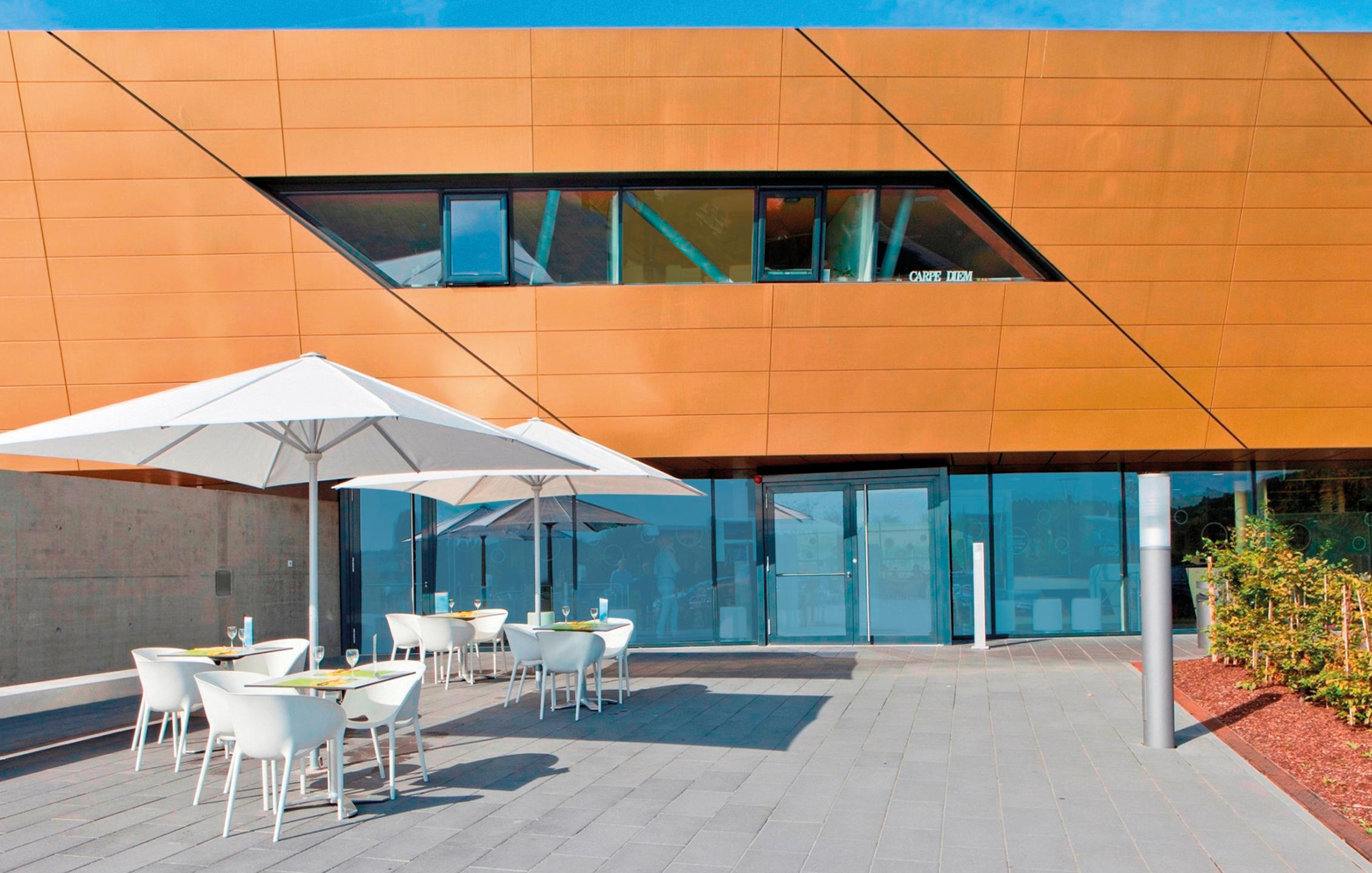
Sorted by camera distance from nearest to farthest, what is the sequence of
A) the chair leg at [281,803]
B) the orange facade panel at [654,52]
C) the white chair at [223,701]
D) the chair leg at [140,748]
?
1. the chair leg at [281,803]
2. the white chair at [223,701]
3. the chair leg at [140,748]
4. the orange facade panel at [654,52]

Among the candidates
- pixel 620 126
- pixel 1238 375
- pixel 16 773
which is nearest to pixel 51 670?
pixel 16 773

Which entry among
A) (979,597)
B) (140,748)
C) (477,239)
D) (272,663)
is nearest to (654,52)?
(477,239)

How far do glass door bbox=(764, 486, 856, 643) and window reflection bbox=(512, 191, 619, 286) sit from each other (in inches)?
189

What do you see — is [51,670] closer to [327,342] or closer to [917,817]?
[327,342]

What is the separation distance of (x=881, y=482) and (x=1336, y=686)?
8.48 meters

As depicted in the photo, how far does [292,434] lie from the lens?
7.81 metres

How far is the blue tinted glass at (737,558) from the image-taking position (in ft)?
56.9

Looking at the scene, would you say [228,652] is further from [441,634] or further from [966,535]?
[966,535]

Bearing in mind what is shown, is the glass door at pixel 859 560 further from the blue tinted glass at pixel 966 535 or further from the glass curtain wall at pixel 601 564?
the blue tinted glass at pixel 966 535

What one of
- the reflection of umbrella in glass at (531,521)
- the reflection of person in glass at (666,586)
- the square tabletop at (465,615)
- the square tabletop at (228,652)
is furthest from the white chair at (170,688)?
the reflection of person in glass at (666,586)

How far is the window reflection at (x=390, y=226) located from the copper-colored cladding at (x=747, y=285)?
0.53 meters

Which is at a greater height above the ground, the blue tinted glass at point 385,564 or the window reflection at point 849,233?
the window reflection at point 849,233

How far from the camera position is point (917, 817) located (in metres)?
6.25

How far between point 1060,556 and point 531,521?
8862mm
